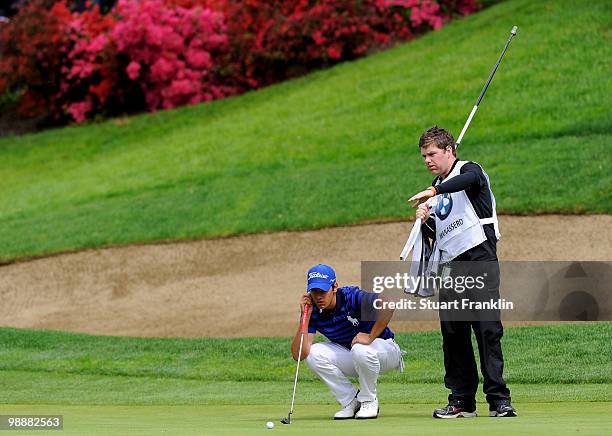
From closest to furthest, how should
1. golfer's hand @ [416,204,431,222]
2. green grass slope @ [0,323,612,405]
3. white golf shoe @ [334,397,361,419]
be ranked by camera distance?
1. golfer's hand @ [416,204,431,222]
2. white golf shoe @ [334,397,361,419]
3. green grass slope @ [0,323,612,405]

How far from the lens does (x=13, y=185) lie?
36594 mm

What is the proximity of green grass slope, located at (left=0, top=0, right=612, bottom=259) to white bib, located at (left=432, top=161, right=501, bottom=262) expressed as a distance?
14454mm

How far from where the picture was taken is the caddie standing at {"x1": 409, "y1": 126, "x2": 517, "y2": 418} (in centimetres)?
878

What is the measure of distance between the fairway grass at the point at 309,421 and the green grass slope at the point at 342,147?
44.9 feet

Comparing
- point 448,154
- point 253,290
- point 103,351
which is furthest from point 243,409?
point 253,290

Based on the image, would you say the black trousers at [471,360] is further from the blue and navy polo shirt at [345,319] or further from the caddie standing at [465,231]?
the blue and navy polo shirt at [345,319]

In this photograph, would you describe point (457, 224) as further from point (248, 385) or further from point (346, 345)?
point (248, 385)

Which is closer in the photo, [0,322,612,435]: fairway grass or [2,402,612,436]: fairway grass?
[2,402,612,436]: fairway grass

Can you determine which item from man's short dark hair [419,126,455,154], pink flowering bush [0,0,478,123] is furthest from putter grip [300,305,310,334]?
pink flowering bush [0,0,478,123]

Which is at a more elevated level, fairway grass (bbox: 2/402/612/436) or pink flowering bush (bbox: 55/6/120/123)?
pink flowering bush (bbox: 55/6/120/123)

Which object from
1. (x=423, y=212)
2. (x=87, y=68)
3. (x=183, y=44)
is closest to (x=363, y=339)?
(x=423, y=212)

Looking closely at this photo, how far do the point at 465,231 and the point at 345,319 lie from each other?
117 centimetres

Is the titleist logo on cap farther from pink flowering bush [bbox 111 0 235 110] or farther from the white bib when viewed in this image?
pink flowering bush [bbox 111 0 235 110]

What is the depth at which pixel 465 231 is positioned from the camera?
8.91m
